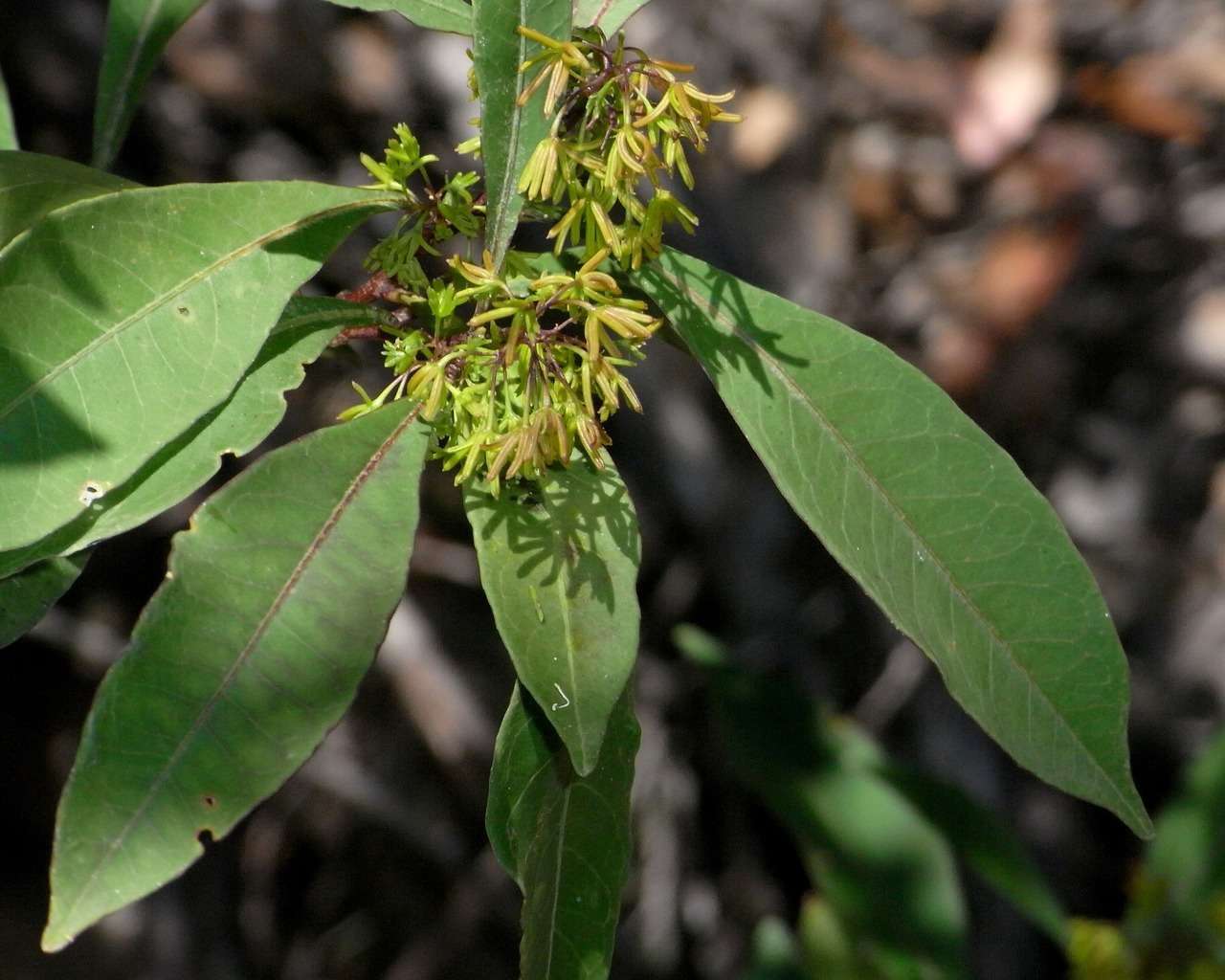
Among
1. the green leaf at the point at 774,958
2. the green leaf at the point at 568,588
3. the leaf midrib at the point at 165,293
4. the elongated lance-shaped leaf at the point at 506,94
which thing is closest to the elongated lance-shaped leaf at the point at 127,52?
the leaf midrib at the point at 165,293

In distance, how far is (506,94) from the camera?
38.3 inches

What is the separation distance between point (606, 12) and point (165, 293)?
0.44 meters

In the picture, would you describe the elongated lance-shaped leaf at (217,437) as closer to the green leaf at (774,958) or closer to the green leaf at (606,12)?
the green leaf at (606,12)

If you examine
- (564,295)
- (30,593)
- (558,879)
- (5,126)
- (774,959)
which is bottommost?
(774,959)

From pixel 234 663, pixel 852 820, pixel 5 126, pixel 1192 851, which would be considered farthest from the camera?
pixel 1192 851

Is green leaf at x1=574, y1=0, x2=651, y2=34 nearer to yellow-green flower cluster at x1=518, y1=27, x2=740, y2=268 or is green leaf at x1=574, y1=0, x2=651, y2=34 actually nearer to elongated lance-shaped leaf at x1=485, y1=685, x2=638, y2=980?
yellow-green flower cluster at x1=518, y1=27, x2=740, y2=268

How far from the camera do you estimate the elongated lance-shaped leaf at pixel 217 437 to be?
963mm

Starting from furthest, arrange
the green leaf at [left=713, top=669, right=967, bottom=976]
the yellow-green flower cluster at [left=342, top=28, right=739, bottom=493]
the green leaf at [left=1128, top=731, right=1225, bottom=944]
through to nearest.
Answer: the green leaf at [left=1128, top=731, right=1225, bottom=944] < the green leaf at [left=713, top=669, right=967, bottom=976] < the yellow-green flower cluster at [left=342, top=28, right=739, bottom=493]

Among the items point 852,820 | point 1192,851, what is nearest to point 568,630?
point 852,820

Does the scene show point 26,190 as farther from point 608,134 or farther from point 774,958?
point 774,958

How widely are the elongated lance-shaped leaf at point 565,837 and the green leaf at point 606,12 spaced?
1.82 ft

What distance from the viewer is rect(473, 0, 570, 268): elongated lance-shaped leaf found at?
→ 957 millimetres

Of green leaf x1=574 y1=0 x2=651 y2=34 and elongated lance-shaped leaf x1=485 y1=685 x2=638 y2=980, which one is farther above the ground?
green leaf x1=574 y1=0 x2=651 y2=34

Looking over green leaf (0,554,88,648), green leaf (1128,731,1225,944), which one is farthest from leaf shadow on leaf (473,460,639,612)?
green leaf (1128,731,1225,944)
